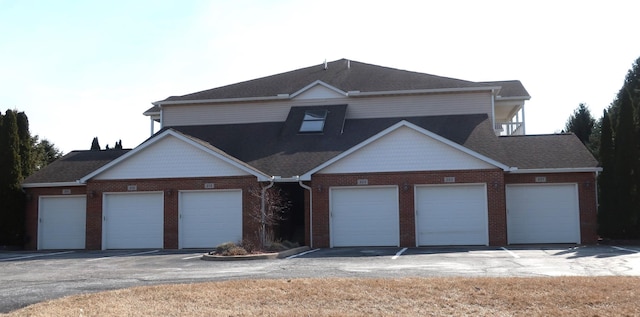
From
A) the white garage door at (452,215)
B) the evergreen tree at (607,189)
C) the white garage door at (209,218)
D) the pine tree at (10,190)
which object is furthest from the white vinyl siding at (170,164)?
the evergreen tree at (607,189)

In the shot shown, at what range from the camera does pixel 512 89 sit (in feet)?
108

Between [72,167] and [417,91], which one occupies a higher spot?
[417,91]

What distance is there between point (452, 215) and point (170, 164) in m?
10.5

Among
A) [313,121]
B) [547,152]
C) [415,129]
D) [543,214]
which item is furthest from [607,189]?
[313,121]

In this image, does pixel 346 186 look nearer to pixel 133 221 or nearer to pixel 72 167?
pixel 133 221

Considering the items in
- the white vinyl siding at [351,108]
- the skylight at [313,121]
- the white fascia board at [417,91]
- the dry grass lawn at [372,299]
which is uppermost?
the white fascia board at [417,91]

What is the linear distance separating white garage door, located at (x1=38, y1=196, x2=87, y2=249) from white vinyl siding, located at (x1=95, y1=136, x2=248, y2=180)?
91.6 inches

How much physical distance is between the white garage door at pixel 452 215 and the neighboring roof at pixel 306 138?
7.04ft

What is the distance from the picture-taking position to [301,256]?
2012 cm

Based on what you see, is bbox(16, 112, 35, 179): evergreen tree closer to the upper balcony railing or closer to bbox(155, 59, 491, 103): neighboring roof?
bbox(155, 59, 491, 103): neighboring roof

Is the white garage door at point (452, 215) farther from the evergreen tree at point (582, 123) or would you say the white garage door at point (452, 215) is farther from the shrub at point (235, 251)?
the evergreen tree at point (582, 123)

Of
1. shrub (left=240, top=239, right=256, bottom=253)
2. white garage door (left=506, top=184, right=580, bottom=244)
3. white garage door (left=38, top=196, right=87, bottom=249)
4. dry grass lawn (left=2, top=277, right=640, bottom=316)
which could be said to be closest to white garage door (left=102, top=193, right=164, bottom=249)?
white garage door (left=38, top=196, right=87, bottom=249)

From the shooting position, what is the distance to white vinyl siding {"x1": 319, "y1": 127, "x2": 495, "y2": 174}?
24.1 metres

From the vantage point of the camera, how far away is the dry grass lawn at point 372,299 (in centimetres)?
1041
